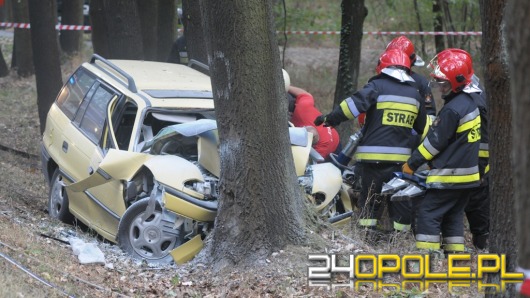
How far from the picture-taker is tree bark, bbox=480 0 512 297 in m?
4.94

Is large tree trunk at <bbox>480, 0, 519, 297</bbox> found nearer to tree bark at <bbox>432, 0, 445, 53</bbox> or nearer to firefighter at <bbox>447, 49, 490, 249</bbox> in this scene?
firefighter at <bbox>447, 49, 490, 249</bbox>

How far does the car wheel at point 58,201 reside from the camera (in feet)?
28.5

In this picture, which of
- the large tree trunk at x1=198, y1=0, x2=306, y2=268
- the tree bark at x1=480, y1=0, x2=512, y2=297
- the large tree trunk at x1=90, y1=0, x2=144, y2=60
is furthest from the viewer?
the large tree trunk at x1=90, y1=0, x2=144, y2=60

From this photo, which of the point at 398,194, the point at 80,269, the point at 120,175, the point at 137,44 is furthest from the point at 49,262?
the point at 137,44

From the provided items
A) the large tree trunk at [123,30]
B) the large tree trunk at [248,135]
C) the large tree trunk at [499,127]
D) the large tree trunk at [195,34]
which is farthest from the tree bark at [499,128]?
the large tree trunk at [123,30]

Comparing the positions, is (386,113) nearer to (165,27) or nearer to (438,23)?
(165,27)

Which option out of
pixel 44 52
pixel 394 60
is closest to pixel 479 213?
pixel 394 60

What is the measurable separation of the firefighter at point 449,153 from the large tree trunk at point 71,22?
13.8m

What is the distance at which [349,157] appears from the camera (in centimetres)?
834

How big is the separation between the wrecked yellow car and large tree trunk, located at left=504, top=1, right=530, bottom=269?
4145 mm

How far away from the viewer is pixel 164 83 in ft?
27.9

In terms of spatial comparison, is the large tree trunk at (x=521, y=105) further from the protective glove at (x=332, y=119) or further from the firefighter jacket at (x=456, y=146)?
the protective glove at (x=332, y=119)

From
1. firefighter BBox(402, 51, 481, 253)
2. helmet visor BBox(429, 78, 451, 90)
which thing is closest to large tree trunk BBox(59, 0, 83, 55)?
helmet visor BBox(429, 78, 451, 90)

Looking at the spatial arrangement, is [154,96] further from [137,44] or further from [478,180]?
[137,44]
